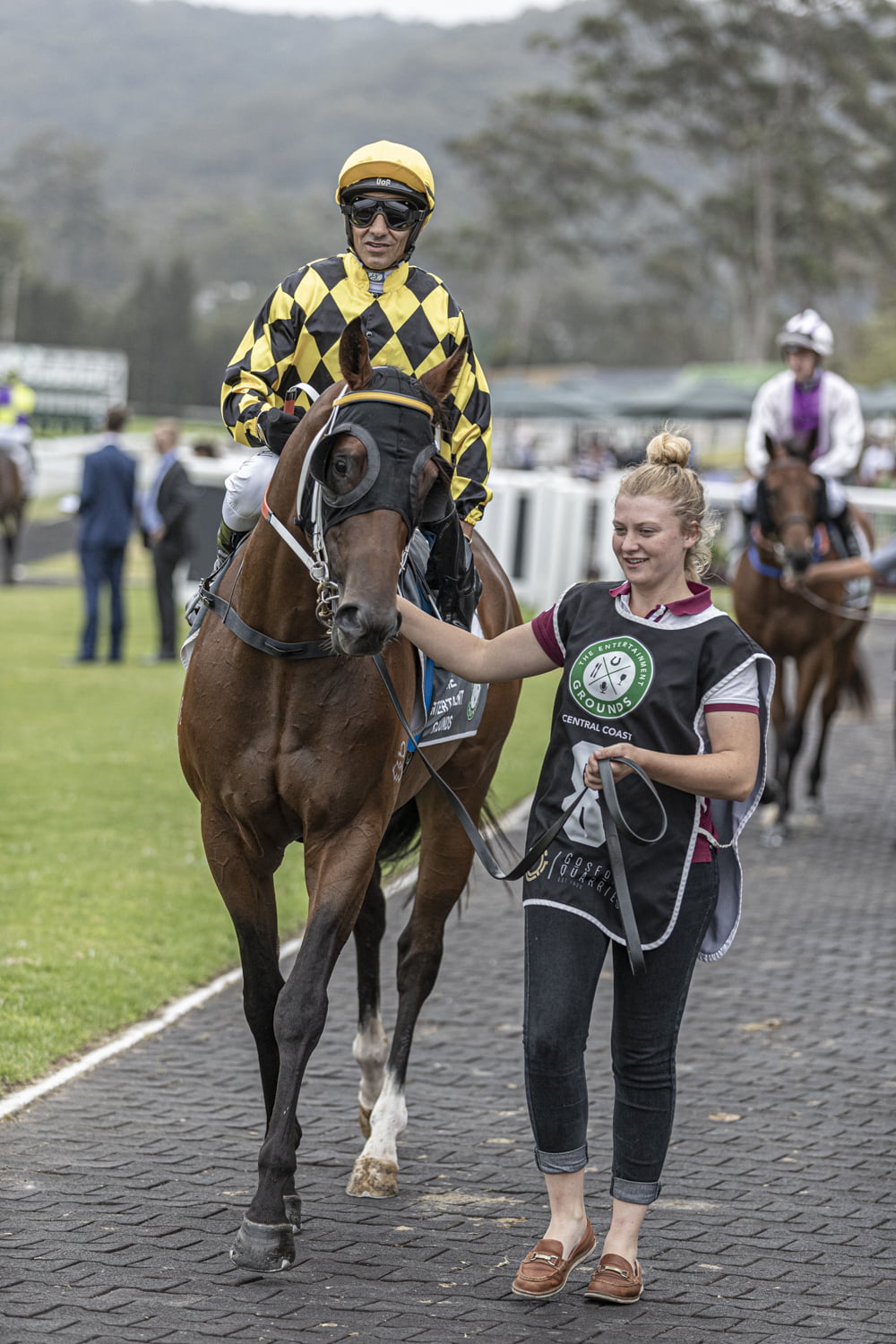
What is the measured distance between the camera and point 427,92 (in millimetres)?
171875

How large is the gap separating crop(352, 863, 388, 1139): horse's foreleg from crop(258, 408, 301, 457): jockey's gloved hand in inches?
56.4

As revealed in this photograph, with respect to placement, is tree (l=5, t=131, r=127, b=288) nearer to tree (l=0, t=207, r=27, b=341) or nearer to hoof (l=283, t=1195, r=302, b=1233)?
tree (l=0, t=207, r=27, b=341)

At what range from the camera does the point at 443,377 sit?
372 centimetres

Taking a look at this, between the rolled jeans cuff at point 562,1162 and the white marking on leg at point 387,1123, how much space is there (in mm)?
711

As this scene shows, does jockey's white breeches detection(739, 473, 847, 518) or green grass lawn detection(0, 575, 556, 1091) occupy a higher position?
jockey's white breeches detection(739, 473, 847, 518)

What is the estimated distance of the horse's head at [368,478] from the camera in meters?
3.35

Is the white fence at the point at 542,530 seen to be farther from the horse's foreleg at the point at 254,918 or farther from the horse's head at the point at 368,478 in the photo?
the horse's head at the point at 368,478

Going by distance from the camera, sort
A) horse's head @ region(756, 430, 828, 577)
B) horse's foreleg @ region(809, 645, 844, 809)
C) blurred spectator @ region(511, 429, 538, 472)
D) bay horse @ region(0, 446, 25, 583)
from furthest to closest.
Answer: blurred spectator @ region(511, 429, 538, 472)
bay horse @ region(0, 446, 25, 583)
horse's foreleg @ region(809, 645, 844, 809)
horse's head @ region(756, 430, 828, 577)

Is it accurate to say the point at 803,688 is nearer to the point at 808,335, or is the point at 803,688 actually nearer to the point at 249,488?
the point at 808,335

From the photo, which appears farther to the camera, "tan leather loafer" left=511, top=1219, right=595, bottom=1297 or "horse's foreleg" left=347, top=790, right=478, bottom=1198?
"horse's foreleg" left=347, top=790, right=478, bottom=1198

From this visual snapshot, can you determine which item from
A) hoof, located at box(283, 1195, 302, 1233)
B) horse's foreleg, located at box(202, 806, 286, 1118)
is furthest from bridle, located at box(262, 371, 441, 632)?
hoof, located at box(283, 1195, 302, 1233)

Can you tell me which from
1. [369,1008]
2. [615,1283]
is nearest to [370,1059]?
[369,1008]

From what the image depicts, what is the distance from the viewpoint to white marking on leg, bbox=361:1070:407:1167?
430 cm

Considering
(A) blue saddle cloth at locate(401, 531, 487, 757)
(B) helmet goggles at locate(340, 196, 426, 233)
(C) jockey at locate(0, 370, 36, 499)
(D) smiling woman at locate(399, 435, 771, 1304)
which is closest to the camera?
(D) smiling woman at locate(399, 435, 771, 1304)
